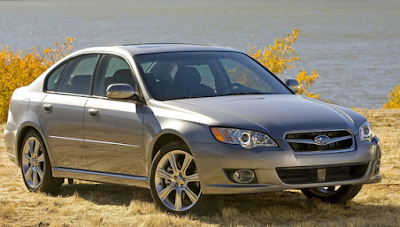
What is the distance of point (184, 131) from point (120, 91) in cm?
86

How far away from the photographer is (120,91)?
7.05 meters

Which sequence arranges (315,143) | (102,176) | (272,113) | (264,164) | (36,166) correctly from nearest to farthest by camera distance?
(264,164) < (315,143) < (272,113) < (102,176) < (36,166)

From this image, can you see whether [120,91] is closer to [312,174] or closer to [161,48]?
[161,48]

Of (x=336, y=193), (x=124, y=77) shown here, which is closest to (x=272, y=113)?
(x=336, y=193)

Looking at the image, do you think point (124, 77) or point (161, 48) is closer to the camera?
point (124, 77)

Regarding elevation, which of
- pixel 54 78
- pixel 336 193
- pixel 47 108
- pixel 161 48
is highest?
pixel 161 48

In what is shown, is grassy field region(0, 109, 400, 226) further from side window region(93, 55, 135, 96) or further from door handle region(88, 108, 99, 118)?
side window region(93, 55, 135, 96)

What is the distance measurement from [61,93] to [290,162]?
118 inches

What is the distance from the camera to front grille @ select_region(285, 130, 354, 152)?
6.34 meters

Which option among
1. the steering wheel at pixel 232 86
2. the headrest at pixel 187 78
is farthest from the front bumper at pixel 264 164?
the steering wheel at pixel 232 86

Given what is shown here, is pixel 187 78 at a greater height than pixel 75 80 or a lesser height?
greater

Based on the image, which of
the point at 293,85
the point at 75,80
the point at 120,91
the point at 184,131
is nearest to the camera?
the point at 184,131

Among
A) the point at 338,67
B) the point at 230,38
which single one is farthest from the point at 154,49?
the point at 230,38

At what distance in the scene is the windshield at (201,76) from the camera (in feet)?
24.0
